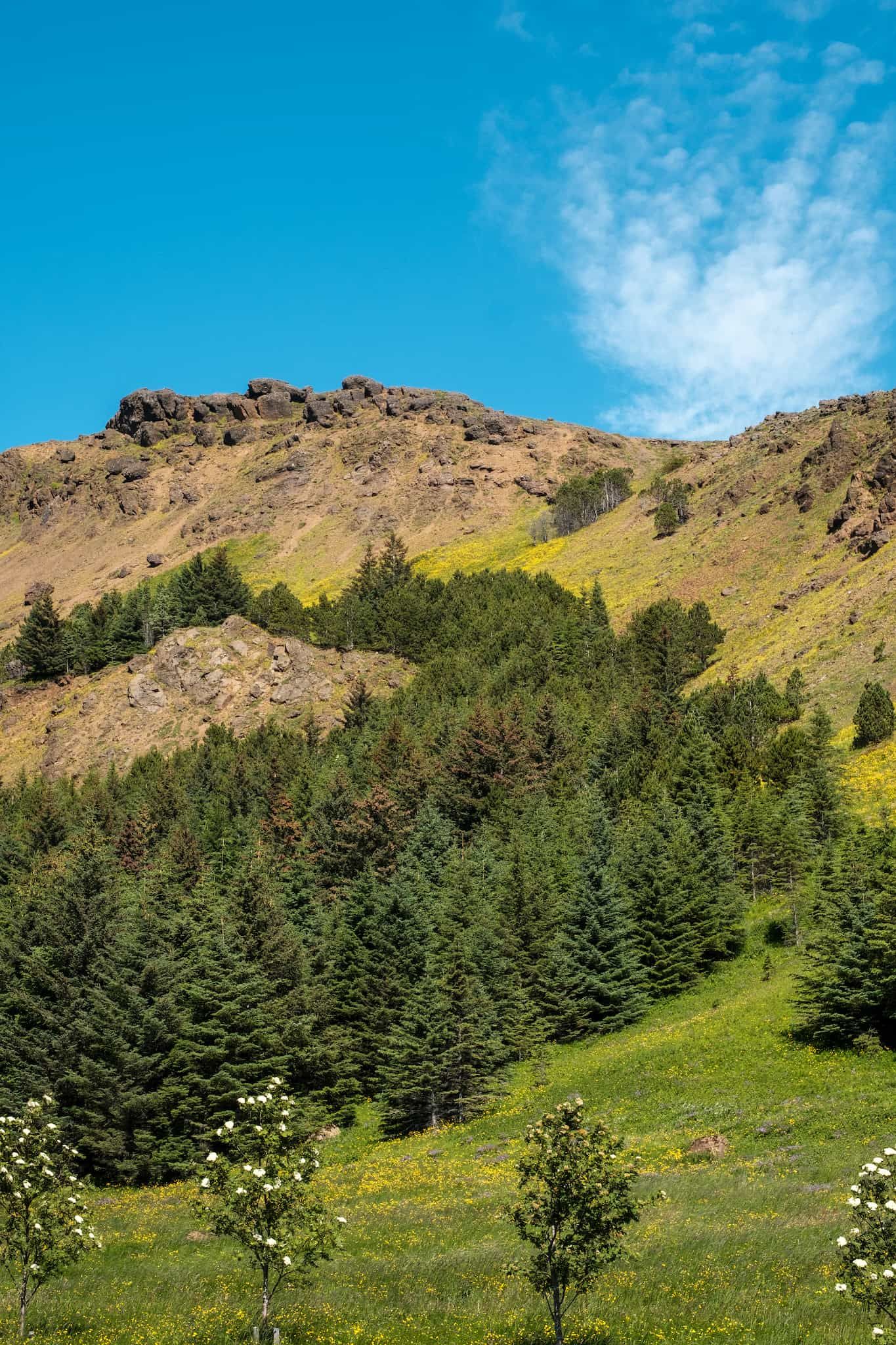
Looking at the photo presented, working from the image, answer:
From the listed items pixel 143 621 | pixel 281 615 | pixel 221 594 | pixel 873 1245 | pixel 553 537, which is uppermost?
pixel 553 537

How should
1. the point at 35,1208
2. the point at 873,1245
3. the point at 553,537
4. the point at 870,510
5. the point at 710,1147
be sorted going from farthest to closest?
the point at 553,537 → the point at 870,510 → the point at 710,1147 → the point at 35,1208 → the point at 873,1245

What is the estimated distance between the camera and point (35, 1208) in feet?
51.7

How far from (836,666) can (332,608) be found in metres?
59.4

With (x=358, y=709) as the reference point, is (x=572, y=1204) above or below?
below

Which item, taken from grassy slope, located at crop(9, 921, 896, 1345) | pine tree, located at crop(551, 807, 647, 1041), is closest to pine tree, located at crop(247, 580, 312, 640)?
pine tree, located at crop(551, 807, 647, 1041)

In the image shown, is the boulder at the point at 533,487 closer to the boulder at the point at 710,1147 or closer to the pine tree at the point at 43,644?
the pine tree at the point at 43,644

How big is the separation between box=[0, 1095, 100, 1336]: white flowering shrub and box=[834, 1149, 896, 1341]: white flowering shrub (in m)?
12.5

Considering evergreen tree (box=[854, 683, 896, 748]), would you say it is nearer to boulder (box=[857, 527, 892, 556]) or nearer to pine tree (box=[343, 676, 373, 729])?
boulder (box=[857, 527, 892, 556])

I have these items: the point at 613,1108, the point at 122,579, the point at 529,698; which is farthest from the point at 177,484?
the point at 613,1108

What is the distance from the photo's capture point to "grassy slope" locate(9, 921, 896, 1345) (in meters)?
16.6

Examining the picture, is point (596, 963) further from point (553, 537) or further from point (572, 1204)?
point (553, 537)

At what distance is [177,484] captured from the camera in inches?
7854

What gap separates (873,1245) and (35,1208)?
1353 cm

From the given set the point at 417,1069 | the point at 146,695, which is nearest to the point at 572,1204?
the point at 417,1069
